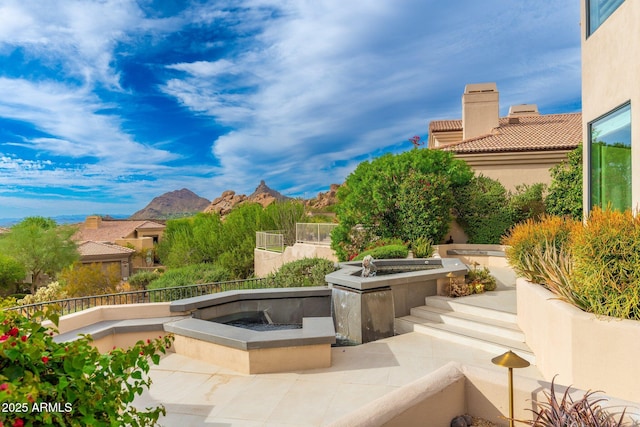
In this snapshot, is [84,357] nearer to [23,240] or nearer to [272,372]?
[272,372]

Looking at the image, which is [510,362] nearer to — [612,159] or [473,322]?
[473,322]

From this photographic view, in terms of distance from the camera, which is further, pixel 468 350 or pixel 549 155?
pixel 549 155

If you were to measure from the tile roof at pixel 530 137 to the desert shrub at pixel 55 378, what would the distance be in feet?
60.9

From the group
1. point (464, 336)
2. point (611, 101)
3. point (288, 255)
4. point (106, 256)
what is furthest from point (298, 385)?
point (106, 256)

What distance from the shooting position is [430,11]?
9875mm

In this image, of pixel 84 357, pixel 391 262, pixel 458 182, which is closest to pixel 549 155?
pixel 458 182

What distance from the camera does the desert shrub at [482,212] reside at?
53.1ft

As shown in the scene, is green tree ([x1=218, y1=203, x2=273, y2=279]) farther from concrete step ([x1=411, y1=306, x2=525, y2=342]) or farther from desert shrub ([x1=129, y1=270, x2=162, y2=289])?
concrete step ([x1=411, y1=306, x2=525, y2=342])

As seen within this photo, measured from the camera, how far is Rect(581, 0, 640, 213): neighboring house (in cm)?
632

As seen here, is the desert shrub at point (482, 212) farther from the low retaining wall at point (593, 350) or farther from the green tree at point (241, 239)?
the green tree at point (241, 239)

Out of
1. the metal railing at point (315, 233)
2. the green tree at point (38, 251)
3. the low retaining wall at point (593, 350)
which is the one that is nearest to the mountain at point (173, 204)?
the green tree at point (38, 251)

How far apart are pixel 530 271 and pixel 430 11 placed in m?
7.50

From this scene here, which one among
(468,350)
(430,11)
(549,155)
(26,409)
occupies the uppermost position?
(430,11)

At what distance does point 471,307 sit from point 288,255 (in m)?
14.6
